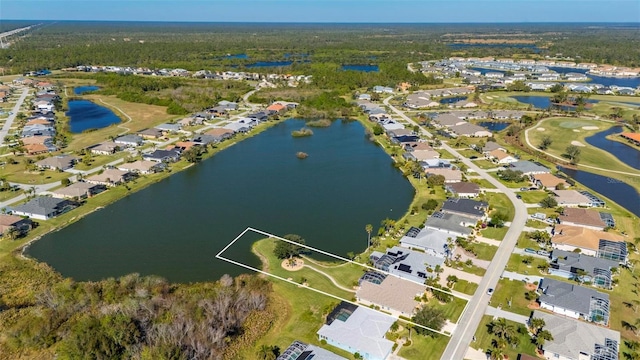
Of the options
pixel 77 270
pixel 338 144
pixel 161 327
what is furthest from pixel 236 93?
pixel 161 327

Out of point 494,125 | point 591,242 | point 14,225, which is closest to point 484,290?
point 591,242

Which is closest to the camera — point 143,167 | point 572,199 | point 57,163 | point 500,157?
point 572,199

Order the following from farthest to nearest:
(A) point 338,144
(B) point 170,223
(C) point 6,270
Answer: (A) point 338,144 → (B) point 170,223 → (C) point 6,270

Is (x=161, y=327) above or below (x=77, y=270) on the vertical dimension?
above

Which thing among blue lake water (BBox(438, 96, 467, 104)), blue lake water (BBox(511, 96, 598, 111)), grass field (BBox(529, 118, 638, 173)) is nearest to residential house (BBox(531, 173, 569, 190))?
grass field (BBox(529, 118, 638, 173))

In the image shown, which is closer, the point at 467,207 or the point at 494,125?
the point at 467,207

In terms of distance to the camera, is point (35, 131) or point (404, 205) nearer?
point (404, 205)

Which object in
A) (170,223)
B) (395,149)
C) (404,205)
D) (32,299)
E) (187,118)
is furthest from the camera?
(187,118)

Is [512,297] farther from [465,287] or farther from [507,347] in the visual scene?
[507,347]

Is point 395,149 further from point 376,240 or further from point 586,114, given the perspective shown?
point 586,114
